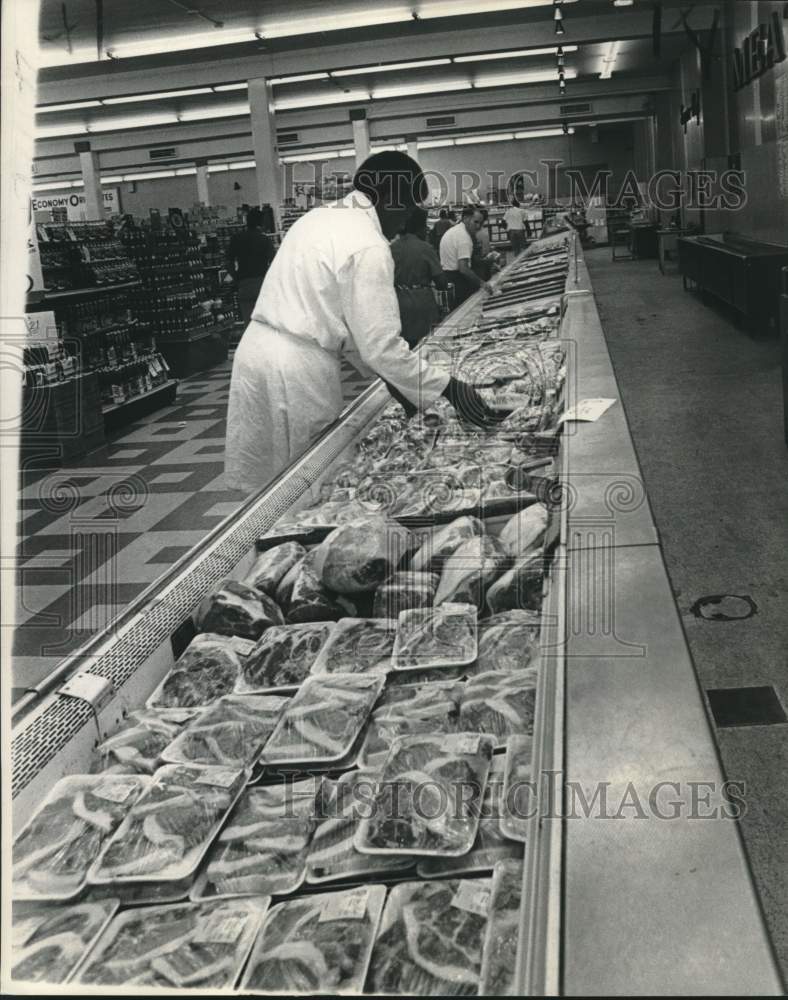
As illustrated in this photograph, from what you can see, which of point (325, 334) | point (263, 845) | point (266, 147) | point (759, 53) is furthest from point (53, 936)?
point (266, 147)

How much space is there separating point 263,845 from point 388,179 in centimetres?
260

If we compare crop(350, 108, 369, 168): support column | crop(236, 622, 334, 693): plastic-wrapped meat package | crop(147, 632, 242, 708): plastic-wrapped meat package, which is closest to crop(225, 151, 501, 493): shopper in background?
crop(236, 622, 334, 693): plastic-wrapped meat package

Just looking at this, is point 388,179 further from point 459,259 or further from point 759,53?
point 459,259

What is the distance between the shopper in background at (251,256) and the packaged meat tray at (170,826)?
32.4ft

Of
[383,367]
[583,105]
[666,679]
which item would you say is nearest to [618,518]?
[666,679]

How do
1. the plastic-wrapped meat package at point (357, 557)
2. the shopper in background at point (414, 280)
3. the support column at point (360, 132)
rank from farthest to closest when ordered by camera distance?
the support column at point (360, 132), the shopper in background at point (414, 280), the plastic-wrapped meat package at point (357, 557)

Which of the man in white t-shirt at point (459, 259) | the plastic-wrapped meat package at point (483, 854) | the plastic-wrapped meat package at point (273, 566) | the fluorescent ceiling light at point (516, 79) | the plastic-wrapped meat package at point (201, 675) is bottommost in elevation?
the plastic-wrapped meat package at point (483, 854)

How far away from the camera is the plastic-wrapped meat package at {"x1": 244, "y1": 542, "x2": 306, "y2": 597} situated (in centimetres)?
212

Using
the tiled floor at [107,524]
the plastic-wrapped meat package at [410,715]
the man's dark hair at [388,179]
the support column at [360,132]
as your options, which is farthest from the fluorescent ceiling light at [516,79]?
the plastic-wrapped meat package at [410,715]

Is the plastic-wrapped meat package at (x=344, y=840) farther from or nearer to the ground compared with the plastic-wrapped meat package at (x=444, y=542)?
nearer to the ground

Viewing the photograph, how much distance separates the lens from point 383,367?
2.97 meters

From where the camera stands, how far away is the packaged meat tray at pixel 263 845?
125cm

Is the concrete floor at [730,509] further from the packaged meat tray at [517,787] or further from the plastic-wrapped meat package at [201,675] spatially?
the plastic-wrapped meat package at [201,675]

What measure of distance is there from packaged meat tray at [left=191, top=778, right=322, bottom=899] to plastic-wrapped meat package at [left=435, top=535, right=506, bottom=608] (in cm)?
64
